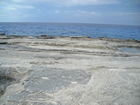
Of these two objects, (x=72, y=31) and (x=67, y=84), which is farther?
(x=72, y=31)

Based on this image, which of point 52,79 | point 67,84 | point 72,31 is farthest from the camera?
point 72,31

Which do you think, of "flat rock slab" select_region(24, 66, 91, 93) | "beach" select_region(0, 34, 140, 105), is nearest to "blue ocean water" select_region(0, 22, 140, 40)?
"beach" select_region(0, 34, 140, 105)

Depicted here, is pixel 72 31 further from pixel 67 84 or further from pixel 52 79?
pixel 67 84

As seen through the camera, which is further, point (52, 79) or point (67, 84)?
point (52, 79)

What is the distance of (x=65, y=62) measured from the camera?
6.18 metres

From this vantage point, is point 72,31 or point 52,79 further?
point 72,31

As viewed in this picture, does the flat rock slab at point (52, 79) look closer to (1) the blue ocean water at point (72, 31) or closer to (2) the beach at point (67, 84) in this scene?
(2) the beach at point (67, 84)

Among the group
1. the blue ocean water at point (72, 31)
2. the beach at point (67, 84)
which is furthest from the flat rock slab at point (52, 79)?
the blue ocean water at point (72, 31)

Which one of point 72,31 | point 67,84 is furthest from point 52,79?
point 72,31

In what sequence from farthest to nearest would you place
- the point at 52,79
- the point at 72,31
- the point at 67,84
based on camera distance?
the point at 72,31 < the point at 52,79 < the point at 67,84

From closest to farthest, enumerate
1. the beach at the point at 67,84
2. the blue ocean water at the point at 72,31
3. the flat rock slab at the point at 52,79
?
the beach at the point at 67,84, the flat rock slab at the point at 52,79, the blue ocean water at the point at 72,31

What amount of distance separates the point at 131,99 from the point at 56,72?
2246 mm

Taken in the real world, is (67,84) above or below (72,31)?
below

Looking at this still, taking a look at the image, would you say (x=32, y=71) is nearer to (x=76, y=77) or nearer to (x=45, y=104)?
(x=76, y=77)
